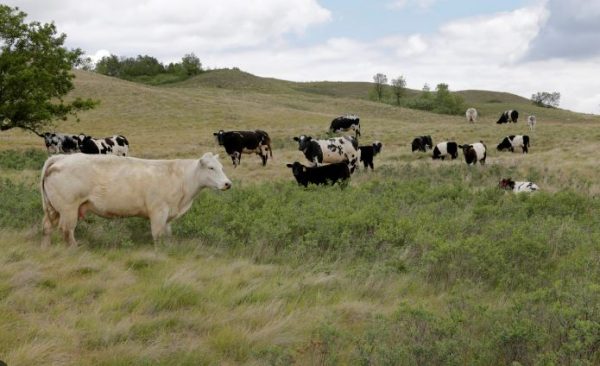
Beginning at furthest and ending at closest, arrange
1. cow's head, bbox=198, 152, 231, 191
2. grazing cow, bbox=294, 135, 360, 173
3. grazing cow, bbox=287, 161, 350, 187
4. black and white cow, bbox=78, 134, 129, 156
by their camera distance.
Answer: black and white cow, bbox=78, 134, 129, 156
grazing cow, bbox=294, 135, 360, 173
grazing cow, bbox=287, 161, 350, 187
cow's head, bbox=198, 152, 231, 191

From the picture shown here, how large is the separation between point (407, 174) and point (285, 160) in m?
7.38

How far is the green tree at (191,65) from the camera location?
121 meters

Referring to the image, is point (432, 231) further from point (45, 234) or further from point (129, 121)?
point (129, 121)

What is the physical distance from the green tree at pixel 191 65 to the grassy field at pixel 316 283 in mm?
112398

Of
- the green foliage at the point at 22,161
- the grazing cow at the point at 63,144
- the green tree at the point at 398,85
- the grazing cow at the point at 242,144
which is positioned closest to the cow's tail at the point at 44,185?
the green foliage at the point at 22,161

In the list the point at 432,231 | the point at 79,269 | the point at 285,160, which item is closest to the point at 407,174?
the point at 285,160

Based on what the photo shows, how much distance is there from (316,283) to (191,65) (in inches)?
4777

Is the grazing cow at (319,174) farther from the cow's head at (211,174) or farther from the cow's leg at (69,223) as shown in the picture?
the cow's leg at (69,223)

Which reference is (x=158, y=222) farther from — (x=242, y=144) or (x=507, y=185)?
(x=242, y=144)

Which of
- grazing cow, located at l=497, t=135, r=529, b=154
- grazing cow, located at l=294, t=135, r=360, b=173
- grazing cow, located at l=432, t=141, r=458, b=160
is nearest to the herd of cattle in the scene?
grazing cow, located at l=294, t=135, r=360, b=173

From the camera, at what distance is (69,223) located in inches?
304

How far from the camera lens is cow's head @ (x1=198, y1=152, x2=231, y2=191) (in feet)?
28.5

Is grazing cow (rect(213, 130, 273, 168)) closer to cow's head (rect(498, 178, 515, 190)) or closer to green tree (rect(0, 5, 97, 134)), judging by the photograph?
green tree (rect(0, 5, 97, 134))

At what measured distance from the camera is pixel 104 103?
56.0 m
